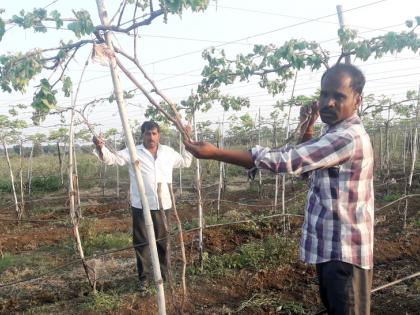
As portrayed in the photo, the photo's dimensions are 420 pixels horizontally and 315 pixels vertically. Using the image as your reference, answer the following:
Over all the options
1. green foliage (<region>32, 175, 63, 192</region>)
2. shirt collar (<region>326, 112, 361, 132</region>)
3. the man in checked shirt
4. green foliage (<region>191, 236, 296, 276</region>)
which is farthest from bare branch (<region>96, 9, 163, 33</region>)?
green foliage (<region>32, 175, 63, 192</region>)

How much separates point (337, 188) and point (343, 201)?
7 cm

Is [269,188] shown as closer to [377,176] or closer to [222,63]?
[377,176]

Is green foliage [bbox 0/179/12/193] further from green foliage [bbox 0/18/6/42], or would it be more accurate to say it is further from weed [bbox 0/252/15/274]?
green foliage [bbox 0/18/6/42]

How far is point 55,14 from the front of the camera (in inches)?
90.4

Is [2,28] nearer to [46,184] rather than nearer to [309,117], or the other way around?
[309,117]

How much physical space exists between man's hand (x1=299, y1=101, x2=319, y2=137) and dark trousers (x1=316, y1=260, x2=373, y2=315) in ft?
2.68

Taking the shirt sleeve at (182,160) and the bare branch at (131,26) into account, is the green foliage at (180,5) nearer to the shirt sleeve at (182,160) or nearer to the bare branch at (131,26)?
the bare branch at (131,26)

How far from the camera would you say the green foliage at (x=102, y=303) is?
4094mm

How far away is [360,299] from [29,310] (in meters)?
3.52

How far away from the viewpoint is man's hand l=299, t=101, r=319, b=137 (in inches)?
95.7

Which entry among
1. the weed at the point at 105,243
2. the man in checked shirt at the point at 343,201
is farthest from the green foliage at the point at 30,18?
the weed at the point at 105,243

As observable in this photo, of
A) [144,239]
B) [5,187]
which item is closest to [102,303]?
[144,239]

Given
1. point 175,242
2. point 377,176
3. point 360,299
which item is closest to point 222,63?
point 175,242

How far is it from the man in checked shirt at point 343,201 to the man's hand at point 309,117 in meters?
0.46
